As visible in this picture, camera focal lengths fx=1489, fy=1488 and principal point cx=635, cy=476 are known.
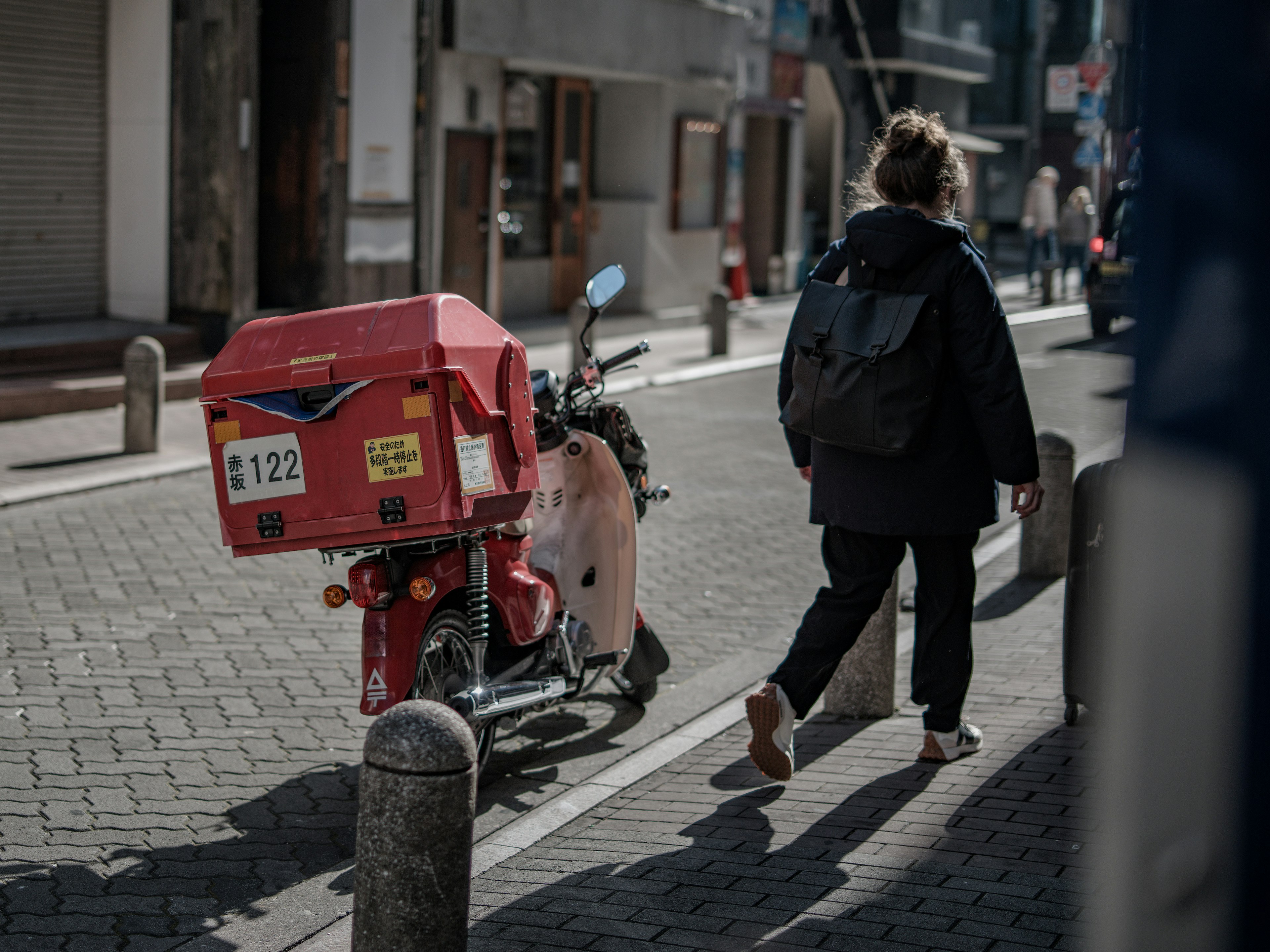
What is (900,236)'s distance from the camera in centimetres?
416

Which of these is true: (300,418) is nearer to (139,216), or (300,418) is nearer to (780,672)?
(780,672)

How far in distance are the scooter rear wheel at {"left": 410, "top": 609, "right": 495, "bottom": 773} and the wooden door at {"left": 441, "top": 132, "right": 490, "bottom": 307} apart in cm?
1279

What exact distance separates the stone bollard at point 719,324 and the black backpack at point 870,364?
12.5 metres

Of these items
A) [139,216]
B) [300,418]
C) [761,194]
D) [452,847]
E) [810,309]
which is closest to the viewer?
[452,847]

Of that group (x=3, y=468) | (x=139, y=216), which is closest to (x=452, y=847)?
(x=3, y=468)

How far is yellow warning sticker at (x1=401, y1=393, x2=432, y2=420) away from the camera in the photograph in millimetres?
3881

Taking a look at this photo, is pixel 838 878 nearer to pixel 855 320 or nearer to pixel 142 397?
pixel 855 320

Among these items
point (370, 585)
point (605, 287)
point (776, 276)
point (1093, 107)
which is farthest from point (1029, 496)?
point (1093, 107)

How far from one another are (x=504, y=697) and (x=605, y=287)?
1.36 m

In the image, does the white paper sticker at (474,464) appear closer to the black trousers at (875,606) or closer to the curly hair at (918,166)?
the black trousers at (875,606)

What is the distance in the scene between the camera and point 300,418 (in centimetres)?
393

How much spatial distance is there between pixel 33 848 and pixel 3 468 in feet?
19.6

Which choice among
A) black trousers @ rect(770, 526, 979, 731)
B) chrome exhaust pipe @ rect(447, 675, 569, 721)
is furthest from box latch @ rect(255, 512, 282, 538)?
black trousers @ rect(770, 526, 979, 731)

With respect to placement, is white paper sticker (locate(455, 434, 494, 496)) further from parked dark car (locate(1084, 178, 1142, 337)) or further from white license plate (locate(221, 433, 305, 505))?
parked dark car (locate(1084, 178, 1142, 337))
